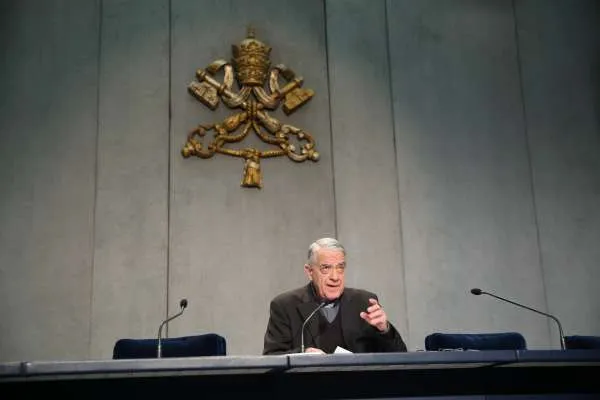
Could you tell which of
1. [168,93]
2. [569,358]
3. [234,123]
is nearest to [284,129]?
[234,123]

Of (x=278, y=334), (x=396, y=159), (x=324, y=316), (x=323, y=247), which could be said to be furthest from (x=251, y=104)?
(x=278, y=334)

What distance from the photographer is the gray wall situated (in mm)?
5090

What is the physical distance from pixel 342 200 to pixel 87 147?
179cm

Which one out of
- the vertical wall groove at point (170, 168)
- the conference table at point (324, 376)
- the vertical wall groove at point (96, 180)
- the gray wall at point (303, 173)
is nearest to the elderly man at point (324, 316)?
the conference table at point (324, 376)

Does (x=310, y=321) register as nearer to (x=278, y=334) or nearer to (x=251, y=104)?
(x=278, y=334)

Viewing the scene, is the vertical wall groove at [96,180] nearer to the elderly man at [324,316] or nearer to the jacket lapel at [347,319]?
the elderly man at [324,316]

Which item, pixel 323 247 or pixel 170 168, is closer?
pixel 323 247

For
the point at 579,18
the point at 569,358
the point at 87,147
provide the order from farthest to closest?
the point at 579,18
the point at 87,147
the point at 569,358

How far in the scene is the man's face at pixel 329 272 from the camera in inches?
156

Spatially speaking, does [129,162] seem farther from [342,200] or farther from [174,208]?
[342,200]

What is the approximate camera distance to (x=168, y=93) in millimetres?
5395

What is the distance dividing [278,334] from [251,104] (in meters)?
2.11

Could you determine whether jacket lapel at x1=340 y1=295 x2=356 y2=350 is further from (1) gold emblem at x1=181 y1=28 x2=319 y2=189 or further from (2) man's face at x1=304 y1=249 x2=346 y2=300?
(1) gold emblem at x1=181 y1=28 x2=319 y2=189

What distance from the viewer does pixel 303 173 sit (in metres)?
5.48
